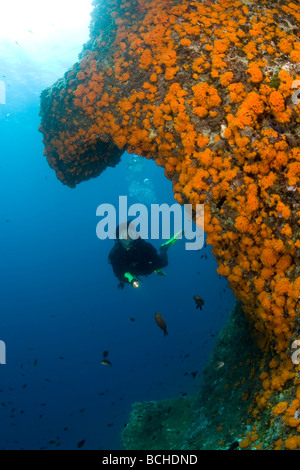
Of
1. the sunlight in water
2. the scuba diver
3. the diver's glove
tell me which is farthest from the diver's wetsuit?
the sunlight in water

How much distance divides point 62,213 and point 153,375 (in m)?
54.5

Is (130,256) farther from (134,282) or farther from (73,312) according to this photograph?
(73,312)

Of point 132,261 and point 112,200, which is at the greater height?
point 112,200

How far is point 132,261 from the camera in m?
9.62

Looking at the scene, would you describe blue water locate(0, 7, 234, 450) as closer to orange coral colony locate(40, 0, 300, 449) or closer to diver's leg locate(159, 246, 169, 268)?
diver's leg locate(159, 246, 169, 268)

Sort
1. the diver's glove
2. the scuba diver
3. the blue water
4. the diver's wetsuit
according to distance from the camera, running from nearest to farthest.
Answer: the diver's glove → the scuba diver → the diver's wetsuit → the blue water

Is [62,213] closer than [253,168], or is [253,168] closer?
[253,168]

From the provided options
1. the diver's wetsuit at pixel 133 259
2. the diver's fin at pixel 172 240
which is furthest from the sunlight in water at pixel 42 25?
the diver's wetsuit at pixel 133 259

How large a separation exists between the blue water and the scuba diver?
38.7 ft

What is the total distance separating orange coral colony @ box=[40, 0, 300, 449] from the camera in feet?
10.8

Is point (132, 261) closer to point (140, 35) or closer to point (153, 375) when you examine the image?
point (140, 35)

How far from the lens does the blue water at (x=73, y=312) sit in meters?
31.1

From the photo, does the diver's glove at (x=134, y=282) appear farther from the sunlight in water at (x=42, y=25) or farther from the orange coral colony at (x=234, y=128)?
the sunlight in water at (x=42, y=25)

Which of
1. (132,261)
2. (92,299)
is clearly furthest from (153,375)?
(132,261)
